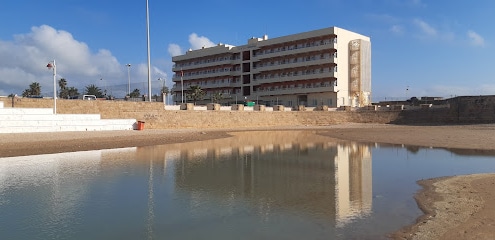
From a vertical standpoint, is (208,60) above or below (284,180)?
above

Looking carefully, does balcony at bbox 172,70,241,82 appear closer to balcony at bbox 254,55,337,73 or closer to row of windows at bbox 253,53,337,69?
row of windows at bbox 253,53,337,69

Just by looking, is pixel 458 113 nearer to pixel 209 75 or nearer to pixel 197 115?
pixel 197 115

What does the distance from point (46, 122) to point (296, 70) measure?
214 feet

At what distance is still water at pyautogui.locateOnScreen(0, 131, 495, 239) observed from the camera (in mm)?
9961

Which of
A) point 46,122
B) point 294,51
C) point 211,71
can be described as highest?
point 294,51

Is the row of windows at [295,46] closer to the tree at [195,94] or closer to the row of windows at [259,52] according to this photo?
→ the row of windows at [259,52]

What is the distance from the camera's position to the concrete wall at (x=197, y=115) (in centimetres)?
4222

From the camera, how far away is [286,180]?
17.3 m

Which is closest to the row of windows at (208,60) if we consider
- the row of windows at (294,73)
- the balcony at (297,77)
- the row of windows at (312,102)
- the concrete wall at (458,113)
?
the row of windows at (294,73)

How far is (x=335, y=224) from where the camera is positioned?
10.3 metres

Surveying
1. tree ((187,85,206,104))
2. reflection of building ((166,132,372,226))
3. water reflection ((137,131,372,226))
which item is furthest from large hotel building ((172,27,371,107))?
reflection of building ((166,132,372,226))

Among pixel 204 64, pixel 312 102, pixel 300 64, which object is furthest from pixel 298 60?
pixel 204 64

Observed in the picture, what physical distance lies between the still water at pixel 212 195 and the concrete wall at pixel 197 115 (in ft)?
59.3

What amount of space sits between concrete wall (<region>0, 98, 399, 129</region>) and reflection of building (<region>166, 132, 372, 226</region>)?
20.7m
